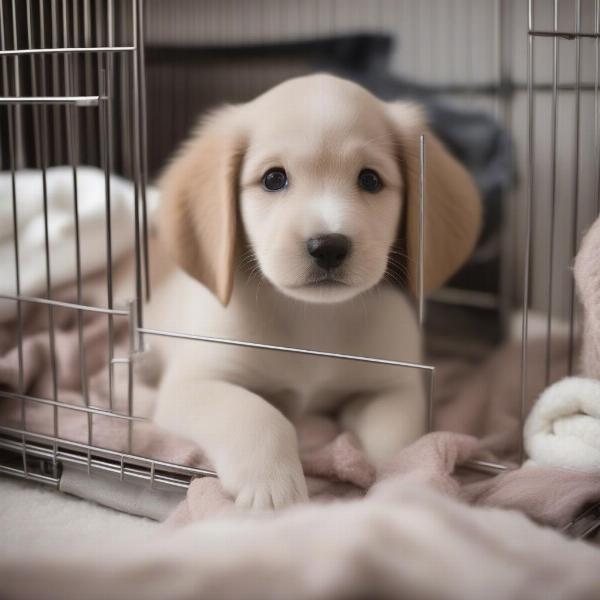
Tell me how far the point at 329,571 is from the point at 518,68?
6.84 ft

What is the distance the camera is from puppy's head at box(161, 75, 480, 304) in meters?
1.31

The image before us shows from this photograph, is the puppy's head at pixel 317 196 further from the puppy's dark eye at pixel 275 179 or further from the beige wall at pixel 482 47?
the beige wall at pixel 482 47

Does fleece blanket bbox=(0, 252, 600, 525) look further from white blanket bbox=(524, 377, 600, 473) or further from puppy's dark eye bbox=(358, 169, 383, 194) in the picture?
puppy's dark eye bbox=(358, 169, 383, 194)

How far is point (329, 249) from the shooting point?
128 centimetres

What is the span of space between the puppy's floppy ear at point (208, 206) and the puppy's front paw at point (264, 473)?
307 millimetres

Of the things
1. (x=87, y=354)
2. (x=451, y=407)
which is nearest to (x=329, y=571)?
(x=451, y=407)

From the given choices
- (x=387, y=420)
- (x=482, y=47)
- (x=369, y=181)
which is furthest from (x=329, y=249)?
(x=482, y=47)

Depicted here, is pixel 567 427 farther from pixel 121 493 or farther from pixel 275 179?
pixel 121 493

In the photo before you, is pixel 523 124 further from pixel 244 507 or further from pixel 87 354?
pixel 244 507

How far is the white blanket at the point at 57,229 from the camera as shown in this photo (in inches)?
72.0

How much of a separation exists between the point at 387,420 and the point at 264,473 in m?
0.38

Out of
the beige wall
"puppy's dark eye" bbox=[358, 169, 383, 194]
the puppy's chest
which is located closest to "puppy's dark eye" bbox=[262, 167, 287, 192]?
"puppy's dark eye" bbox=[358, 169, 383, 194]

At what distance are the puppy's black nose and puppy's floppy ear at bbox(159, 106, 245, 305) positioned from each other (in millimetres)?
203

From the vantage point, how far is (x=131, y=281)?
6.55ft
